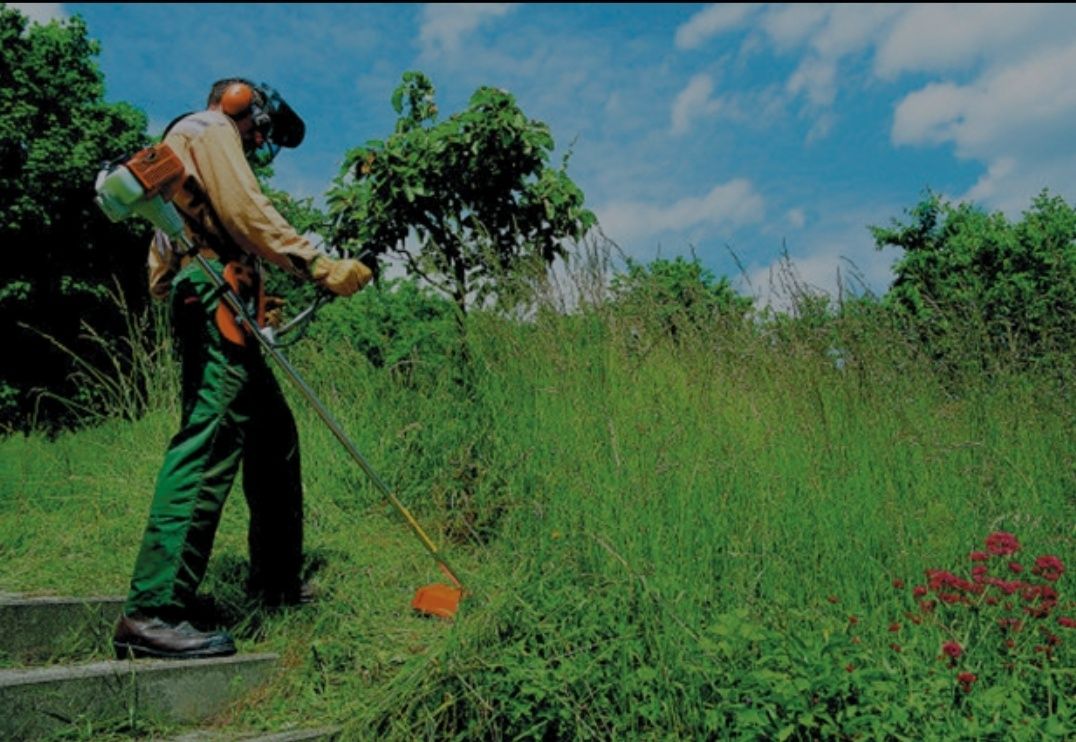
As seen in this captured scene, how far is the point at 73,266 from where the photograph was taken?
1575 centimetres

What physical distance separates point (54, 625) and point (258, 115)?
1.88 meters

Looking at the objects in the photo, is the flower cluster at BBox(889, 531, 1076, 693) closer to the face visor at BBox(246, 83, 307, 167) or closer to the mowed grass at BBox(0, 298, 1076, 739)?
the mowed grass at BBox(0, 298, 1076, 739)

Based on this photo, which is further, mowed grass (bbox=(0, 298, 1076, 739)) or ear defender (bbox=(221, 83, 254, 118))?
ear defender (bbox=(221, 83, 254, 118))

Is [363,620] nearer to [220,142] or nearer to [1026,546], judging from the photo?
[220,142]

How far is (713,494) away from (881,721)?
129 cm

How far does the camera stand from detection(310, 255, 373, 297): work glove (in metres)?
3.54

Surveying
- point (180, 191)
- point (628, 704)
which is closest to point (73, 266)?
point (180, 191)

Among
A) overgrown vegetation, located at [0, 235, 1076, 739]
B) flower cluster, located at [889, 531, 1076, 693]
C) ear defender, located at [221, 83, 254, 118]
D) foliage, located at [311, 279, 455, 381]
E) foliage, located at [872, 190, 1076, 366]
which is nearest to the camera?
overgrown vegetation, located at [0, 235, 1076, 739]

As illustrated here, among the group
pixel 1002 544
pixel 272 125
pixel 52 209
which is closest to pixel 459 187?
pixel 272 125

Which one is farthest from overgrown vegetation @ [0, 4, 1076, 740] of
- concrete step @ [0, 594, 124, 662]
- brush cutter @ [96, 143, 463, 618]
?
brush cutter @ [96, 143, 463, 618]

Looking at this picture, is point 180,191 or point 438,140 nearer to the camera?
point 180,191

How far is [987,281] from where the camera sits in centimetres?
868

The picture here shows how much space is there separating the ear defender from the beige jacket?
142 mm

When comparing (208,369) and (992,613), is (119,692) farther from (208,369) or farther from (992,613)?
(992,613)
